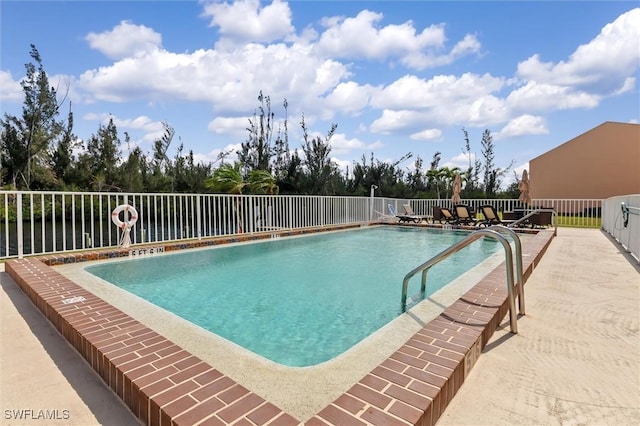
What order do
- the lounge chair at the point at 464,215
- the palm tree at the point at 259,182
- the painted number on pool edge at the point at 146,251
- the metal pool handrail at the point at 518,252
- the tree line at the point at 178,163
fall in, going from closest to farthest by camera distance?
the metal pool handrail at the point at 518,252, the painted number on pool edge at the point at 146,251, the lounge chair at the point at 464,215, the palm tree at the point at 259,182, the tree line at the point at 178,163

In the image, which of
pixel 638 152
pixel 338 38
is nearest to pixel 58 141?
pixel 338 38

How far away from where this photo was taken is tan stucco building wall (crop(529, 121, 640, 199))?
17.7m

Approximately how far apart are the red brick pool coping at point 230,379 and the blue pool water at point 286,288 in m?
0.82

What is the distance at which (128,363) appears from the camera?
1857 millimetres

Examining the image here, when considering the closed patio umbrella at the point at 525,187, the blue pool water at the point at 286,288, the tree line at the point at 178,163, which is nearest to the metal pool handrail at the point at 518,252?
the blue pool water at the point at 286,288

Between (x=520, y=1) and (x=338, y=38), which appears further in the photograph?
(x=338, y=38)

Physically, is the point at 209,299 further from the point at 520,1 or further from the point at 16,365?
the point at 520,1

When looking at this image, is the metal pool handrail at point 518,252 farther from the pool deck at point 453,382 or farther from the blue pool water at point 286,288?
the blue pool water at point 286,288

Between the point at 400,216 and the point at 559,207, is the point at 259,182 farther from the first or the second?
the point at 559,207

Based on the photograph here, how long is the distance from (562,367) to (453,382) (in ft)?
2.79

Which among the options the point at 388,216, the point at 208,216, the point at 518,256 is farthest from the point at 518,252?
the point at 388,216

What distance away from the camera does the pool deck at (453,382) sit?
1.53 meters

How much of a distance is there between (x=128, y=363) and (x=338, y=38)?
999cm

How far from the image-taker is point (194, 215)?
26.4 ft
